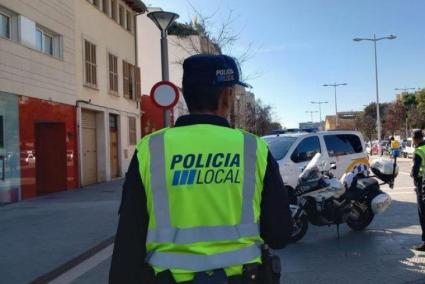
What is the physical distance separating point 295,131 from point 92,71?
10.6 metres

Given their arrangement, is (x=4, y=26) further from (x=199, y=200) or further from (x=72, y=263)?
(x=199, y=200)

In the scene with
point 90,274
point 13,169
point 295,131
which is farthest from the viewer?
point 13,169

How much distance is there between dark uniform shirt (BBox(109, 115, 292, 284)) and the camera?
213 centimetres

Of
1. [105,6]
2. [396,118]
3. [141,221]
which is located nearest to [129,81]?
[105,6]

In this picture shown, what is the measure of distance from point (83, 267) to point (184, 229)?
5883mm

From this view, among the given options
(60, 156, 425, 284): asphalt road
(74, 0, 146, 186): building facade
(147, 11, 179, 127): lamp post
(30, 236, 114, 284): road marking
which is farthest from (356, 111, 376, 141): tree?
(30, 236, 114, 284): road marking

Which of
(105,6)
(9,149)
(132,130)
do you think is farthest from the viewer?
(132,130)

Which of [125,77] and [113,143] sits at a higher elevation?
[125,77]

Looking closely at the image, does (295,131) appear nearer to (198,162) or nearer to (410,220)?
(410,220)

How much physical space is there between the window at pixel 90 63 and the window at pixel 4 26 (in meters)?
5.46

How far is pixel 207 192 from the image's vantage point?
2164mm

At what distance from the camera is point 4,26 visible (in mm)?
15492

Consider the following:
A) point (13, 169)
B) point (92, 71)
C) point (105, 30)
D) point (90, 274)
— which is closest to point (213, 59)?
point (90, 274)

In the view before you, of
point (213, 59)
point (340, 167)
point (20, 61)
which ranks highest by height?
point (20, 61)
